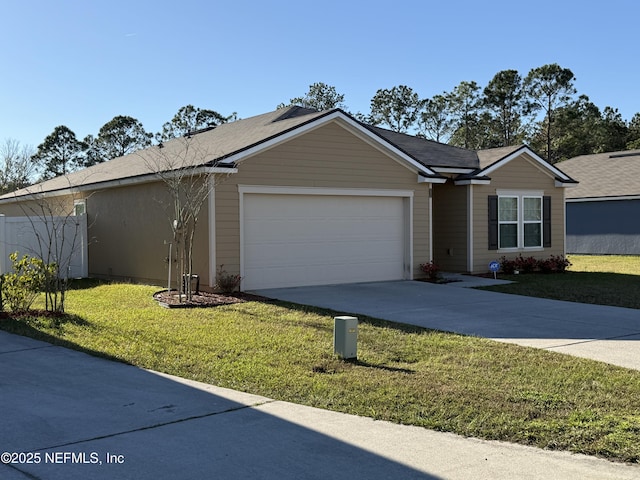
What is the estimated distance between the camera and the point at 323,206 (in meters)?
15.9


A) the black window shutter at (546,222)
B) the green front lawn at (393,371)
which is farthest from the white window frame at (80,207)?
the black window shutter at (546,222)

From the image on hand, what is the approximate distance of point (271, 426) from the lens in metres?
5.44

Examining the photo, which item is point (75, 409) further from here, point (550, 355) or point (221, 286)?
point (221, 286)

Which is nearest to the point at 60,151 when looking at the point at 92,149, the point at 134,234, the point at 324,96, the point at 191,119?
the point at 92,149

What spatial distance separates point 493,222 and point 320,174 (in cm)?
627

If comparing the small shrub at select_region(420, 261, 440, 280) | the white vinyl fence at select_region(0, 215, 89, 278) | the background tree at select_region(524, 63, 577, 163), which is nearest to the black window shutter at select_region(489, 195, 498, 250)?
→ the small shrub at select_region(420, 261, 440, 280)

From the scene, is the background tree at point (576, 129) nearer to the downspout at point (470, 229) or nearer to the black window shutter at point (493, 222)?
the black window shutter at point (493, 222)

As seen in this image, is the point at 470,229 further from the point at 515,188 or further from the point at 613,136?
the point at 613,136

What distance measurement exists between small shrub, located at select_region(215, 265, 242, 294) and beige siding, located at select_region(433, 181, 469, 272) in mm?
7566

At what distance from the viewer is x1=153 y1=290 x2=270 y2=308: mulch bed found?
1241 centimetres

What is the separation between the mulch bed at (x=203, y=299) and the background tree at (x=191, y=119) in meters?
44.2

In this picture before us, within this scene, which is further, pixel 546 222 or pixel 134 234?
pixel 546 222

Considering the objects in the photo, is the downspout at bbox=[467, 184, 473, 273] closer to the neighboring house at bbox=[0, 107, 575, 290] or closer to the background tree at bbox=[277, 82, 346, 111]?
the neighboring house at bbox=[0, 107, 575, 290]

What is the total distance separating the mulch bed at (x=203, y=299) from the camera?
12.4 metres
